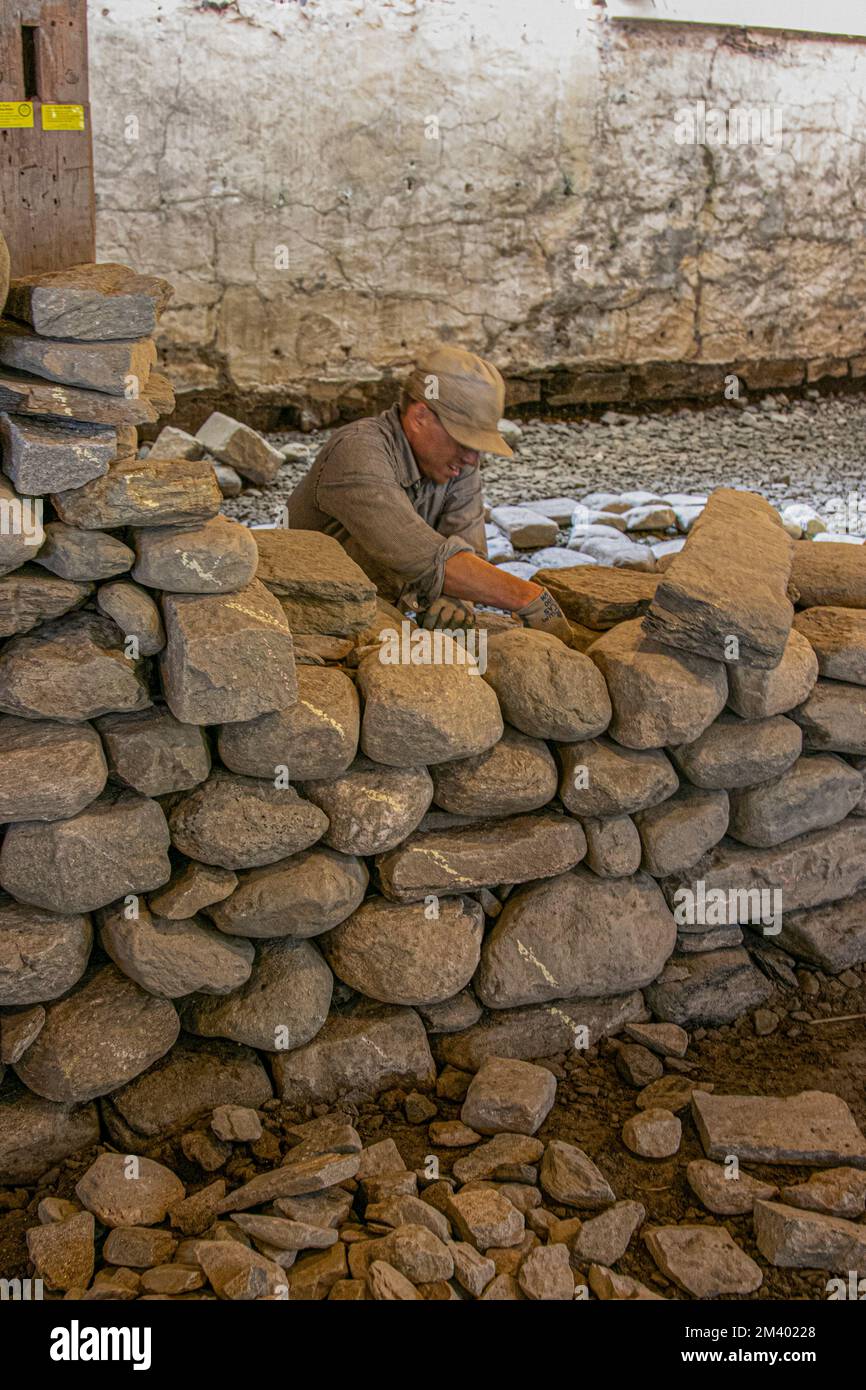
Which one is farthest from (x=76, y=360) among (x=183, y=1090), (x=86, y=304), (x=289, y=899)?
(x=183, y=1090)

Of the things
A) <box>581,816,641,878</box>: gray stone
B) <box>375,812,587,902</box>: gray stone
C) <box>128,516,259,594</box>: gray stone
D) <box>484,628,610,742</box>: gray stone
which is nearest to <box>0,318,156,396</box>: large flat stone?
<box>128,516,259,594</box>: gray stone

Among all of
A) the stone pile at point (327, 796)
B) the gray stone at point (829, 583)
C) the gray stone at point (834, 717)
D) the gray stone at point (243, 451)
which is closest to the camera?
the stone pile at point (327, 796)

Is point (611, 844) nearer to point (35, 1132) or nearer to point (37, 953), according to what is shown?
point (37, 953)

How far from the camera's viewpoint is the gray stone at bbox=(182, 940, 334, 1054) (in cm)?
308

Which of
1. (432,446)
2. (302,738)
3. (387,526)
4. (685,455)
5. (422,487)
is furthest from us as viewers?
(685,455)

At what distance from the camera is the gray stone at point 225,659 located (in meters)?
2.79

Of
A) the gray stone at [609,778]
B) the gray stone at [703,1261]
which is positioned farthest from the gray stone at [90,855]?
the gray stone at [703,1261]

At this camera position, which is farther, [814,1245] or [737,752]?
[737,752]

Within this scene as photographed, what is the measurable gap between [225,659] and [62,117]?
1339mm

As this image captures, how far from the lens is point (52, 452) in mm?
2666

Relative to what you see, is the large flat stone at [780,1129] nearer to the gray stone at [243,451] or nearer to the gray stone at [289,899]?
the gray stone at [289,899]

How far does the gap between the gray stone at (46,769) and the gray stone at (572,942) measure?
3.66ft

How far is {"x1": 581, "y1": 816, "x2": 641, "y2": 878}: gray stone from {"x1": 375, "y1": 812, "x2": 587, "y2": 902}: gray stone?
35 mm

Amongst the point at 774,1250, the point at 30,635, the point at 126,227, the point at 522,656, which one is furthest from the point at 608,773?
the point at 126,227
